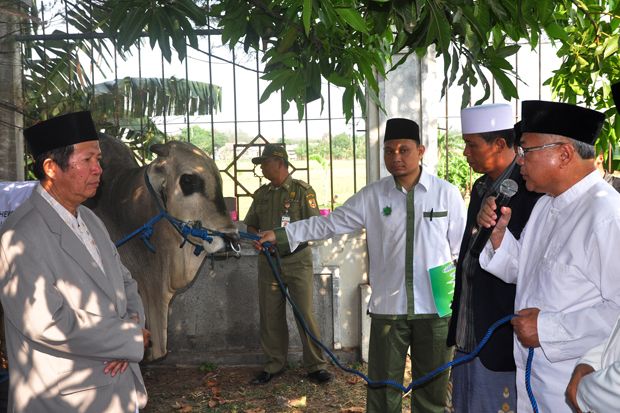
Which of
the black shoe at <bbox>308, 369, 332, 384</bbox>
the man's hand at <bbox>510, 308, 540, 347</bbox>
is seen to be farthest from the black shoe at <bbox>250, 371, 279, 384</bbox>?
the man's hand at <bbox>510, 308, 540, 347</bbox>

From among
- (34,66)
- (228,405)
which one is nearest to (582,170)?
(228,405)

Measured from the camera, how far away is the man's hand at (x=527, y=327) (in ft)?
9.05

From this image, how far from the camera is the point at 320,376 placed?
6.85 meters

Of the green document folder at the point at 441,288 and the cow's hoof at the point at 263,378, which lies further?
the cow's hoof at the point at 263,378

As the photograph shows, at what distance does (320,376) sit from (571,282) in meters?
4.40

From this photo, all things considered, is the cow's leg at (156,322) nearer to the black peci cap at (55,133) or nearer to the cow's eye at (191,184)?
the cow's eye at (191,184)

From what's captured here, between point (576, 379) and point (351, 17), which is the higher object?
point (351, 17)

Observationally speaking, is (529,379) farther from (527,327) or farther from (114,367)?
(114,367)

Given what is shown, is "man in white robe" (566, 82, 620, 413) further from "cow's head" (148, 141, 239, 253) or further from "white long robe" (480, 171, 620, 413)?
"cow's head" (148, 141, 239, 253)

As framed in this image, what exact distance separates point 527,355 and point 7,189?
3004 millimetres

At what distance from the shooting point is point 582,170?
286 cm

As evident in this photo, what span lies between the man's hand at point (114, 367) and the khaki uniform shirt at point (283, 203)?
154 inches

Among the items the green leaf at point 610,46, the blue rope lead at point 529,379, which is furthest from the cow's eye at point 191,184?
the green leaf at point 610,46

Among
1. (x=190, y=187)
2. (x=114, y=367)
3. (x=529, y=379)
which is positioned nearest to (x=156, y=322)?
(x=190, y=187)
